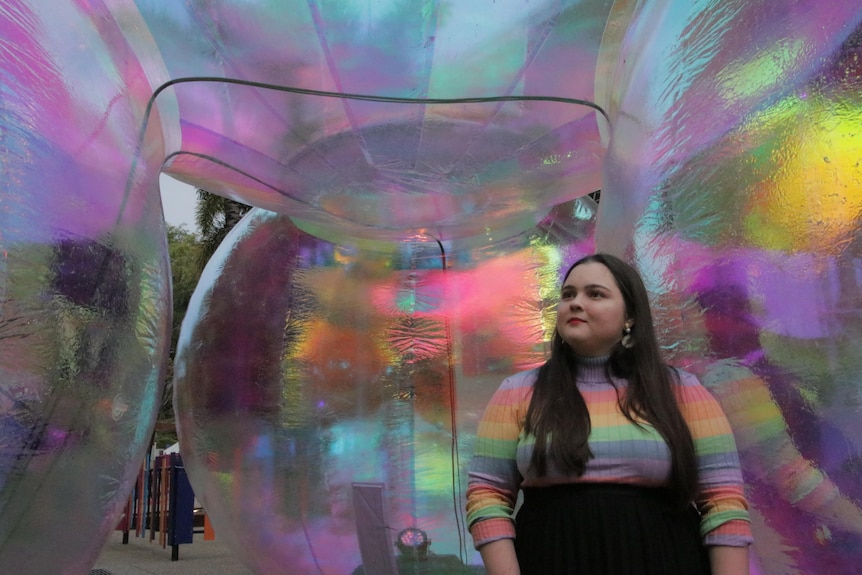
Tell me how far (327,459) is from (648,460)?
195cm

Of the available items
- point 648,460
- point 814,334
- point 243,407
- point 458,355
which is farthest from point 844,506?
point 243,407

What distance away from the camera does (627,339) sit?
58.7 inches

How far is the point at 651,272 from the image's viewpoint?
196cm

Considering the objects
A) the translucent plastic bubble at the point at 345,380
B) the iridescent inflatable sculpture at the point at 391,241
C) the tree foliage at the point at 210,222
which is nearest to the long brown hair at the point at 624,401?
the iridescent inflatable sculpture at the point at 391,241

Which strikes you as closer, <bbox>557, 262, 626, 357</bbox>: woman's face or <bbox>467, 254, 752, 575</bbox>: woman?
<bbox>467, 254, 752, 575</bbox>: woman

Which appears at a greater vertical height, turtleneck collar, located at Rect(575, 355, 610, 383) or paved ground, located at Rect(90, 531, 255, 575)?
turtleneck collar, located at Rect(575, 355, 610, 383)

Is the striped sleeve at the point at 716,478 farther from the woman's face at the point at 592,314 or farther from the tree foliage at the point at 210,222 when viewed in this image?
the tree foliage at the point at 210,222

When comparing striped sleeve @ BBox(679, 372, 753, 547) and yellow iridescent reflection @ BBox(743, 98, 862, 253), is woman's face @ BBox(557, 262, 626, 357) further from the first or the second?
yellow iridescent reflection @ BBox(743, 98, 862, 253)

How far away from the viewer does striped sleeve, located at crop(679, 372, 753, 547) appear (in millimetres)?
1345

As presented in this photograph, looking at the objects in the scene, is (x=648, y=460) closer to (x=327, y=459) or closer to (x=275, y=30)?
(x=275, y=30)

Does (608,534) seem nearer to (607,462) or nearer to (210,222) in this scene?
(607,462)

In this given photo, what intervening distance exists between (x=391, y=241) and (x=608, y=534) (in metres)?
2.20

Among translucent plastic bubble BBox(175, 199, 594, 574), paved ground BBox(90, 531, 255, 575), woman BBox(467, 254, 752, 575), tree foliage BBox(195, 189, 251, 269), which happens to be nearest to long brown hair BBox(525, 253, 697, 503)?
woman BBox(467, 254, 752, 575)

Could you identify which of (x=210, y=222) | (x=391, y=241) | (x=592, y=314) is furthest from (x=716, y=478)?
(x=210, y=222)
